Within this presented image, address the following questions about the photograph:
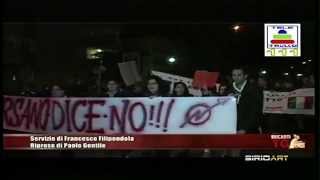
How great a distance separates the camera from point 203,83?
513 cm

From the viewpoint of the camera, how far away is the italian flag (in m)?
5.20

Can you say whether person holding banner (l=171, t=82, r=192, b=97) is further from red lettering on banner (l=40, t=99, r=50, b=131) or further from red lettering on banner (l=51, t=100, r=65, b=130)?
red lettering on banner (l=40, t=99, r=50, b=131)

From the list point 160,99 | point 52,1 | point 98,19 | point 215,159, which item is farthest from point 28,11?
point 215,159

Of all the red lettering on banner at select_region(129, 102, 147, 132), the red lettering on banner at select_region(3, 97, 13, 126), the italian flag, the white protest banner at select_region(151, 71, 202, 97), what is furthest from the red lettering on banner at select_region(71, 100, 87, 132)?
the italian flag

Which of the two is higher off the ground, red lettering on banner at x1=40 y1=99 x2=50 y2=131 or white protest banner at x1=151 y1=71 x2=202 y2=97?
white protest banner at x1=151 y1=71 x2=202 y2=97

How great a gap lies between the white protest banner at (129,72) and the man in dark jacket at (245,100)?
0.89 m

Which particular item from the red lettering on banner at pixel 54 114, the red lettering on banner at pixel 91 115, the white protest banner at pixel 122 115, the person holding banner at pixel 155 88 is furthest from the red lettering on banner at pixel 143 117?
the red lettering on banner at pixel 54 114

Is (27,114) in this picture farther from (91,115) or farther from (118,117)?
(118,117)

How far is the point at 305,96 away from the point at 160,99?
4.48 ft

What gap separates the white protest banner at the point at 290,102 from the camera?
5188 mm

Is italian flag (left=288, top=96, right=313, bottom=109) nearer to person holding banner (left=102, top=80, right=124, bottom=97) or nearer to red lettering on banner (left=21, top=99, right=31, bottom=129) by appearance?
person holding banner (left=102, top=80, right=124, bottom=97)

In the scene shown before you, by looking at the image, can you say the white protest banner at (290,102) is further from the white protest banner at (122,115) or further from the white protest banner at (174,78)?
the white protest banner at (174,78)

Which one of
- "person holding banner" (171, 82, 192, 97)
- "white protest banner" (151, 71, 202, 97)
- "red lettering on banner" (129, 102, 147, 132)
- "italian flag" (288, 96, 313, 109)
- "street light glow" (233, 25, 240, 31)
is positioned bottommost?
"red lettering on banner" (129, 102, 147, 132)

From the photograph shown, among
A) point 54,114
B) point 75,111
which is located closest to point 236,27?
point 75,111
